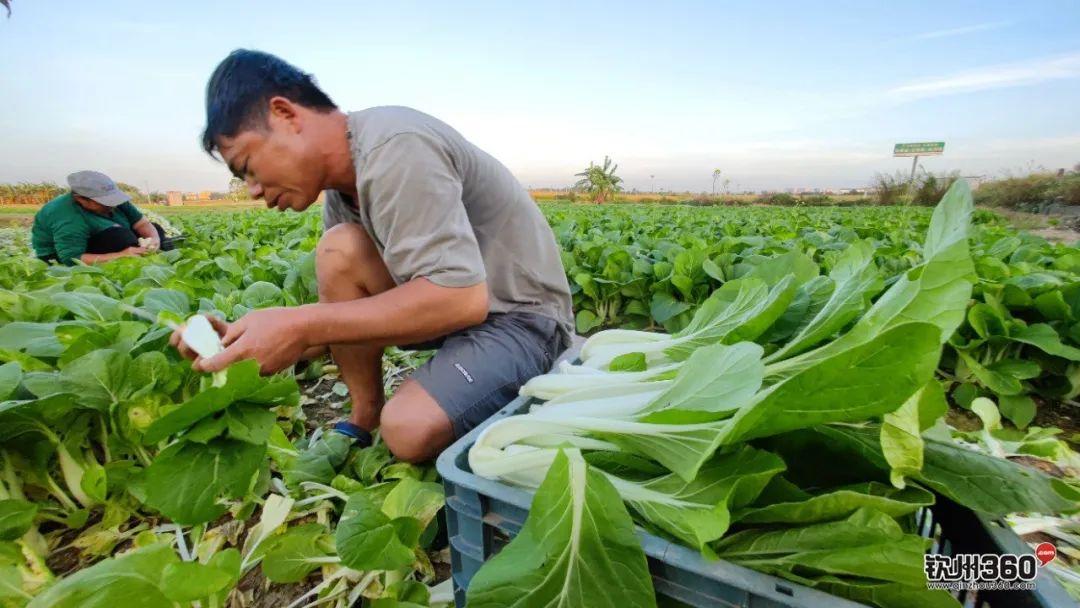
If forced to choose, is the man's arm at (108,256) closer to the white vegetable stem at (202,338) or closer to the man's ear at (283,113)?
the man's ear at (283,113)

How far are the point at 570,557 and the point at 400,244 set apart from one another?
3.54ft

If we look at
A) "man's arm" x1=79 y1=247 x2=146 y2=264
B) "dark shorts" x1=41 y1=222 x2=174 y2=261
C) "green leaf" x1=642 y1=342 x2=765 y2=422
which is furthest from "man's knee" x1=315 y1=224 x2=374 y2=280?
"dark shorts" x1=41 y1=222 x2=174 y2=261

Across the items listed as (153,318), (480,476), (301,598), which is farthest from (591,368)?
(153,318)

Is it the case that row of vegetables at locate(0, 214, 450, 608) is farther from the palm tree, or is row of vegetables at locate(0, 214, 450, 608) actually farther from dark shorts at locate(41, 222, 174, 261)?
the palm tree

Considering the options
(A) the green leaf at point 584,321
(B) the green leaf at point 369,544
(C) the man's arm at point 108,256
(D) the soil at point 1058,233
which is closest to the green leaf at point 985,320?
(A) the green leaf at point 584,321

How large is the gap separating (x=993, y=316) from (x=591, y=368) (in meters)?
2.31

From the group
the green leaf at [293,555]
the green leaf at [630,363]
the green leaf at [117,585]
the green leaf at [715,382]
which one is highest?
the green leaf at [715,382]

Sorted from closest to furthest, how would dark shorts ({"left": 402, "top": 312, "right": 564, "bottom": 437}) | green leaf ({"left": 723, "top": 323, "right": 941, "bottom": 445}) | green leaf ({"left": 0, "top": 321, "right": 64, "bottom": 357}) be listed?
1. green leaf ({"left": 723, "top": 323, "right": 941, "bottom": 445})
2. green leaf ({"left": 0, "top": 321, "right": 64, "bottom": 357})
3. dark shorts ({"left": 402, "top": 312, "right": 564, "bottom": 437})

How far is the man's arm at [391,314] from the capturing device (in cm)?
150

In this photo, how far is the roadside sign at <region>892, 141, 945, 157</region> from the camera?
3441 cm

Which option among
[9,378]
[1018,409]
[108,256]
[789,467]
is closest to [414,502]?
[789,467]

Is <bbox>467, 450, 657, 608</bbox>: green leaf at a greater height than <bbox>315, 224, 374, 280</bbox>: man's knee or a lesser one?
lesser

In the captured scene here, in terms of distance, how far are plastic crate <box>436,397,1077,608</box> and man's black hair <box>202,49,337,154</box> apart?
1.26 m

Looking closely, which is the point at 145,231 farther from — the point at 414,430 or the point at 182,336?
the point at 414,430
